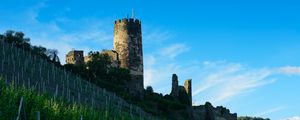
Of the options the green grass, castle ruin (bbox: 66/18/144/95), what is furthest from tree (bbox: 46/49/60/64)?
the green grass

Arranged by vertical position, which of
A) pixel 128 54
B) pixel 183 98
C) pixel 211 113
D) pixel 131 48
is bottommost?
pixel 211 113

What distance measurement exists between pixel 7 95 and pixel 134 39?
34.5 metres

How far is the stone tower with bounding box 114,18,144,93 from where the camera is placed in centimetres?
5922

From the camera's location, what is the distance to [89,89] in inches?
1793

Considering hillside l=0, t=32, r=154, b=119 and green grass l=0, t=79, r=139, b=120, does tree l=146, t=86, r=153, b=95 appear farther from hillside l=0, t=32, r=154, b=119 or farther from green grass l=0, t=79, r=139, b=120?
green grass l=0, t=79, r=139, b=120

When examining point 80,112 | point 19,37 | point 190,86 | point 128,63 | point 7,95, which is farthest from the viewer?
point 190,86

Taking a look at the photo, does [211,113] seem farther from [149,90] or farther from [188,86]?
[149,90]

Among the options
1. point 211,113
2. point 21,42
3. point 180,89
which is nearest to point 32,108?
point 21,42

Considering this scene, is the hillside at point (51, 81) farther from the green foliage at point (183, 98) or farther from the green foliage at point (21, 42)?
the green foliage at point (183, 98)

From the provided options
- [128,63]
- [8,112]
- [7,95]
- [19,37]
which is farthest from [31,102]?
[128,63]

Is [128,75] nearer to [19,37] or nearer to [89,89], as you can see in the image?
[19,37]

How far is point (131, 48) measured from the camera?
6044 centimetres

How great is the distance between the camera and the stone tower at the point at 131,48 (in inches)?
2331

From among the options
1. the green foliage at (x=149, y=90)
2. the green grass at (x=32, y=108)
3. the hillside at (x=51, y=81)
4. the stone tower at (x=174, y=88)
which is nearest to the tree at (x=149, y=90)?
the green foliage at (x=149, y=90)
